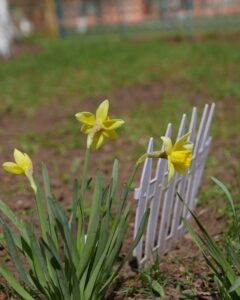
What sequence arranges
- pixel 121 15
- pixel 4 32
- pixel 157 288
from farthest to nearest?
pixel 121 15 → pixel 4 32 → pixel 157 288

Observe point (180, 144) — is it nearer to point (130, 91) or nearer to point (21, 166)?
point (21, 166)

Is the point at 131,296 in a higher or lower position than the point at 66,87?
higher

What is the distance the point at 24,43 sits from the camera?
58.8 feet

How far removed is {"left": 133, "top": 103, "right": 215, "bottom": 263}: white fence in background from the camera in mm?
2682

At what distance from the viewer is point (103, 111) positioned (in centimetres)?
225

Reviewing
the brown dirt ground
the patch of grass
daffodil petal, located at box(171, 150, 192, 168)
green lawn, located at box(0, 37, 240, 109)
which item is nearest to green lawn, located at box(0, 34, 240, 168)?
green lawn, located at box(0, 37, 240, 109)

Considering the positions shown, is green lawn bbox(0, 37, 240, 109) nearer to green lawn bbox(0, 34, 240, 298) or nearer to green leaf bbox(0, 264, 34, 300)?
green lawn bbox(0, 34, 240, 298)

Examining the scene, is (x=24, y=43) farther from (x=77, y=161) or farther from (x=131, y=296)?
(x=131, y=296)

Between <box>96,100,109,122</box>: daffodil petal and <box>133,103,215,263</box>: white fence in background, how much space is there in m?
0.33

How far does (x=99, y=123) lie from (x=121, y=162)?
9.57 ft

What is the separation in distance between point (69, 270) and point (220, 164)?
284cm

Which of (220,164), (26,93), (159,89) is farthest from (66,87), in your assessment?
(220,164)

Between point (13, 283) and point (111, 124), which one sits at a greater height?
point (111, 124)

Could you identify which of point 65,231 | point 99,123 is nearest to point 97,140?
point 99,123
